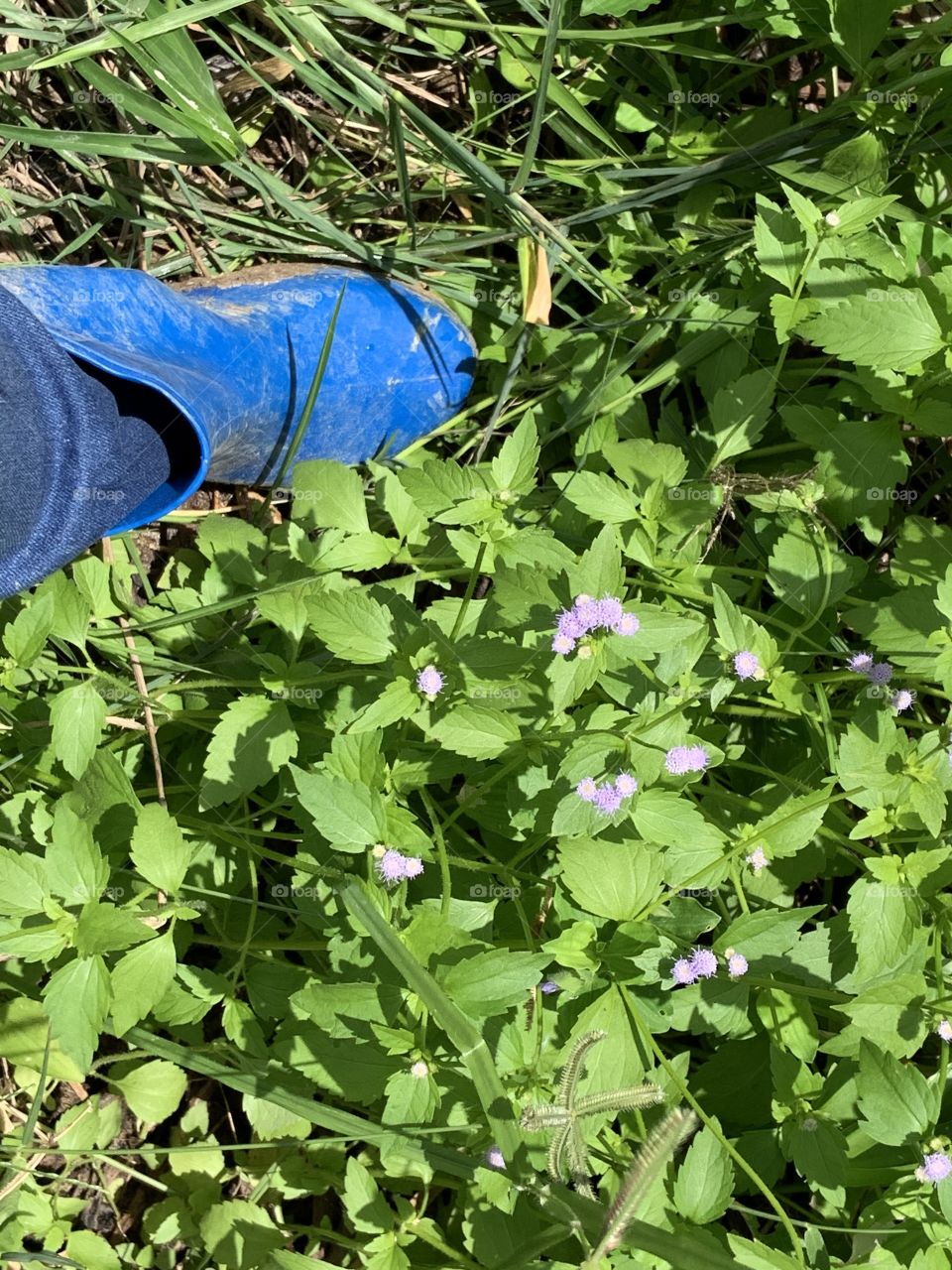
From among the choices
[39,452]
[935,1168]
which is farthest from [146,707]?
[935,1168]

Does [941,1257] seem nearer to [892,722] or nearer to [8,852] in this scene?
[892,722]

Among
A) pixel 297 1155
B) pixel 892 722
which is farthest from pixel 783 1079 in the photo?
pixel 297 1155

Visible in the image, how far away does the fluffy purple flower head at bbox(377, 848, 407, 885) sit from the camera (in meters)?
1.51

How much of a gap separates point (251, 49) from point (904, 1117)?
253 cm

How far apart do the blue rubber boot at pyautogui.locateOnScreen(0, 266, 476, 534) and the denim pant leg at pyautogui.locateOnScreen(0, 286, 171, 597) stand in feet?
0.74

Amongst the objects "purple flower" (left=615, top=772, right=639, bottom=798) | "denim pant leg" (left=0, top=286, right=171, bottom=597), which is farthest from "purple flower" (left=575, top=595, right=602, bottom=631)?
"denim pant leg" (left=0, top=286, right=171, bottom=597)

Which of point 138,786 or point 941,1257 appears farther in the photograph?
point 138,786

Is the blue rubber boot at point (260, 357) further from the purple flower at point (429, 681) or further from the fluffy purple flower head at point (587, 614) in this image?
the fluffy purple flower head at point (587, 614)

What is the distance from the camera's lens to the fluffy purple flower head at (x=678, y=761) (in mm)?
1598

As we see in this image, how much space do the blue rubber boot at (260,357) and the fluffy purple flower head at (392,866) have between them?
37.6 inches

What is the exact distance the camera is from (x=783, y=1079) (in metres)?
1.82

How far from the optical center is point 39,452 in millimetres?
1802

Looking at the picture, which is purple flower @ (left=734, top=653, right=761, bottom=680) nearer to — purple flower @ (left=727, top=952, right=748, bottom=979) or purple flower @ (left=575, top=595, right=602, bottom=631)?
purple flower @ (left=575, top=595, right=602, bottom=631)

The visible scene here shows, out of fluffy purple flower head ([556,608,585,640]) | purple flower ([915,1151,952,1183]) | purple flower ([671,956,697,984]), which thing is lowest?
purple flower ([915,1151,952,1183])
